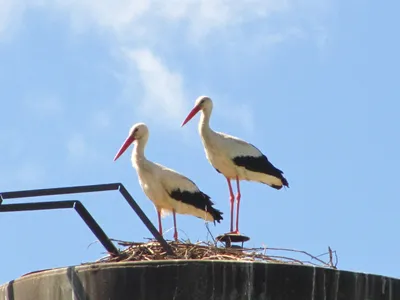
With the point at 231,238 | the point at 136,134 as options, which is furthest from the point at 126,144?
the point at 231,238

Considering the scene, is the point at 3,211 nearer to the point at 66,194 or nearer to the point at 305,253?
the point at 66,194

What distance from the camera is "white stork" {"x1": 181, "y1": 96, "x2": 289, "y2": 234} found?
53.9 ft

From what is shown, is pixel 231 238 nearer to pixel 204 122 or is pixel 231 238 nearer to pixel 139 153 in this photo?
pixel 139 153

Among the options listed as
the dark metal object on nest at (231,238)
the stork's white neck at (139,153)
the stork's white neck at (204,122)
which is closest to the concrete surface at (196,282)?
the dark metal object on nest at (231,238)

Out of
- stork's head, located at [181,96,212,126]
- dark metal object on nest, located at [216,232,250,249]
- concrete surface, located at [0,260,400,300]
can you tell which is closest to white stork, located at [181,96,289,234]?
stork's head, located at [181,96,212,126]

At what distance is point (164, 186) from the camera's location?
51.1 feet

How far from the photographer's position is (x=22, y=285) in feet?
28.3

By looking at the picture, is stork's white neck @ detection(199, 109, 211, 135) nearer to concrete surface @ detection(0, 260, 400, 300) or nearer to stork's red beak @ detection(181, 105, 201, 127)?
stork's red beak @ detection(181, 105, 201, 127)

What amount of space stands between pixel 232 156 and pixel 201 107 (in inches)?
34.1

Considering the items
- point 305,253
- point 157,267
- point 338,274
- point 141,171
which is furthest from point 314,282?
point 141,171

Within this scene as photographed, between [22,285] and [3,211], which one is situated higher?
[3,211]

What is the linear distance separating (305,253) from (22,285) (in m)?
2.81

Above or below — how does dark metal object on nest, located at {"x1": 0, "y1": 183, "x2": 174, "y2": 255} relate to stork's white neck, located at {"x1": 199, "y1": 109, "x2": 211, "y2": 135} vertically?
below

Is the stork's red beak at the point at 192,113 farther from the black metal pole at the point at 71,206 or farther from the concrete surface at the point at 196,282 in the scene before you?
the concrete surface at the point at 196,282
